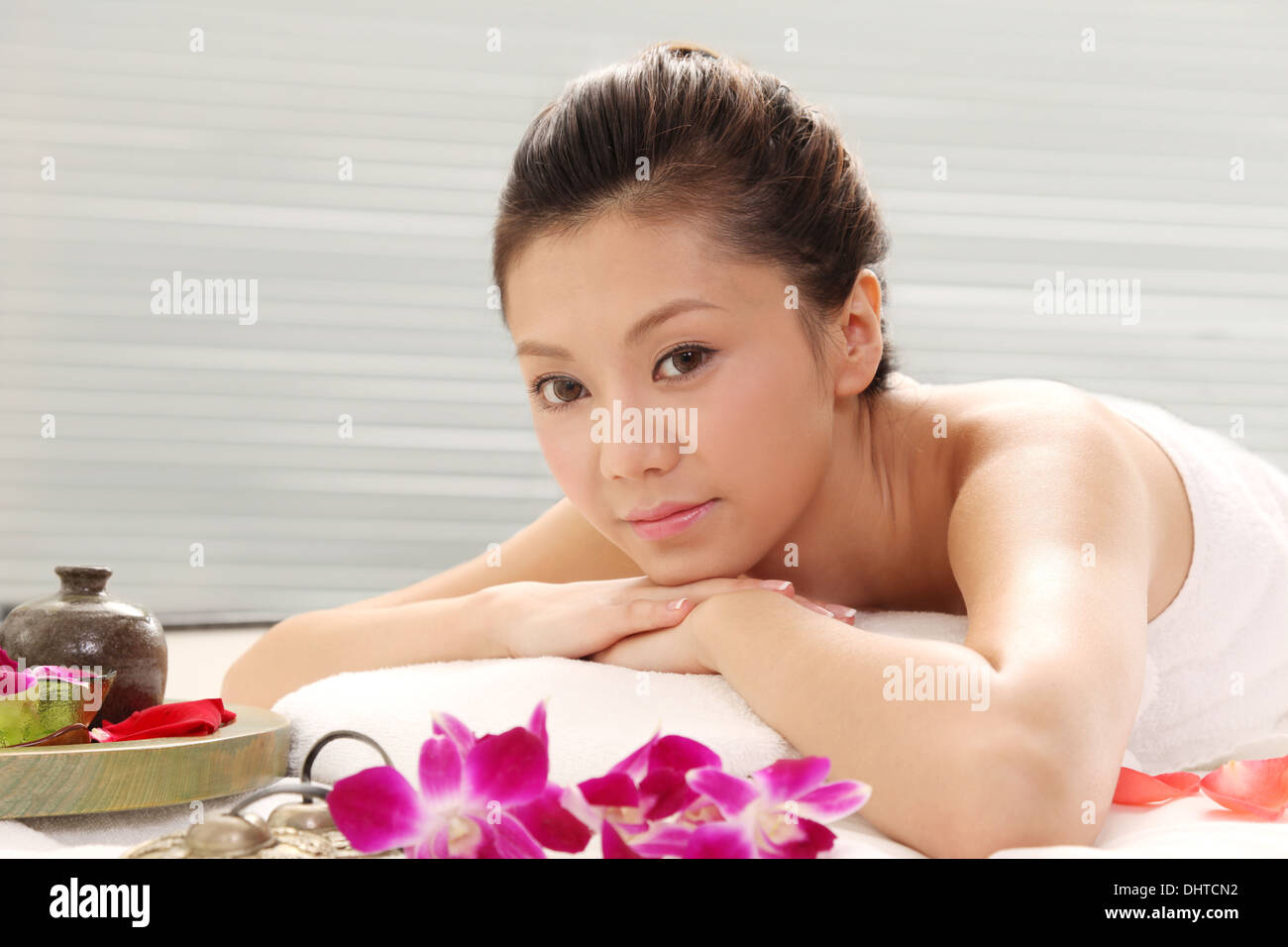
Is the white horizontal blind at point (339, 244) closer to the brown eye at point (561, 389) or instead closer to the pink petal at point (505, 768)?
the brown eye at point (561, 389)

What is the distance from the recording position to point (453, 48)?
124 inches

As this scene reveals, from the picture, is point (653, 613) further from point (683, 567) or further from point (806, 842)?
point (806, 842)

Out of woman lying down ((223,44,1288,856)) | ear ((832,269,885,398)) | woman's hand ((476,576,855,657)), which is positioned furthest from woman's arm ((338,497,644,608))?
ear ((832,269,885,398))

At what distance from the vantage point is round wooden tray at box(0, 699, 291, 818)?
2.51 feet

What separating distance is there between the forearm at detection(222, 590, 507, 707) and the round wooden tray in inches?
15.8

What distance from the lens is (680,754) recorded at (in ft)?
2.20

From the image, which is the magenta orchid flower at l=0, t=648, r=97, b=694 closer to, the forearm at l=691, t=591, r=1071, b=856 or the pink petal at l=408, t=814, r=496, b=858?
the pink petal at l=408, t=814, r=496, b=858

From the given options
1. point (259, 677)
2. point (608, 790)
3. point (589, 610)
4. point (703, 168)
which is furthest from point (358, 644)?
point (608, 790)

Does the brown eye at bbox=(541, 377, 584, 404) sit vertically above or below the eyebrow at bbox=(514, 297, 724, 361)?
below

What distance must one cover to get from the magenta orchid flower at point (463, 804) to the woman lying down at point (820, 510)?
28cm

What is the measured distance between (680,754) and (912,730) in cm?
20

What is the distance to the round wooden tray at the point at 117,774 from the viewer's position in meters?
0.77
